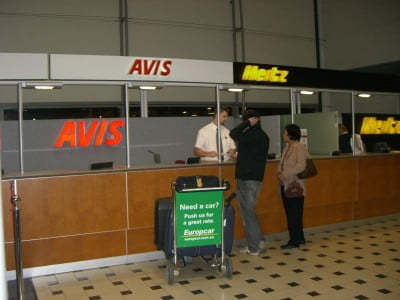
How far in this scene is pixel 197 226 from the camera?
12.8 ft

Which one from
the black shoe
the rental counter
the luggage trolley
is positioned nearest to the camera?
the luggage trolley

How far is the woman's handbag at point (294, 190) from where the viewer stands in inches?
189

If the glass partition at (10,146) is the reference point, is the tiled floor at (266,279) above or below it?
below

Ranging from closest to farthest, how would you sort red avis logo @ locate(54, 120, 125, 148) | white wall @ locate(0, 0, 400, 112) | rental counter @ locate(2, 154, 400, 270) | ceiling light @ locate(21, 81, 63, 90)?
rental counter @ locate(2, 154, 400, 270) → ceiling light @ locate(21, 81, 63, 90) → red avis logo @ locate(54, 120, 125, 148) → white wall @ locate(0, 0, 400, 112)

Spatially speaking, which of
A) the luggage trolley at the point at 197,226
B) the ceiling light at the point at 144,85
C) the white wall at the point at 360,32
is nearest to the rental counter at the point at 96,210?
the luggage trolley at the point at 197,226

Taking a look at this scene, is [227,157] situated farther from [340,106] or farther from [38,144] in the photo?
[340,106]

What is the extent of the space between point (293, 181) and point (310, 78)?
68.4 inches

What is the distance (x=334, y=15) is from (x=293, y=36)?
4.42 ft

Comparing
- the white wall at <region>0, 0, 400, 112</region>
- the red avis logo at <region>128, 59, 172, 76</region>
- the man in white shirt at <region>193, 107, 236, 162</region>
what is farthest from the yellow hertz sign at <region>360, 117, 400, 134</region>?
the red avis logo at <region>128, 59, 172, 76</region>

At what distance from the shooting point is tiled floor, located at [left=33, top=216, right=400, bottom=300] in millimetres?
3586

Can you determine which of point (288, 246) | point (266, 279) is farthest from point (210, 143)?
point (266, 279)

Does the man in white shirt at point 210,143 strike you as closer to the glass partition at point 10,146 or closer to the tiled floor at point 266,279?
the tiled floor at point 266,279

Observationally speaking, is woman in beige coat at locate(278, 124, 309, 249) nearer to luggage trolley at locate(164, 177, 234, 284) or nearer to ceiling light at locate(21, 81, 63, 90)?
luggage trolley at locate(164, 177, 234, 284)

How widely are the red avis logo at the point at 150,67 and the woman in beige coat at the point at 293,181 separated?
A: 1483mm
